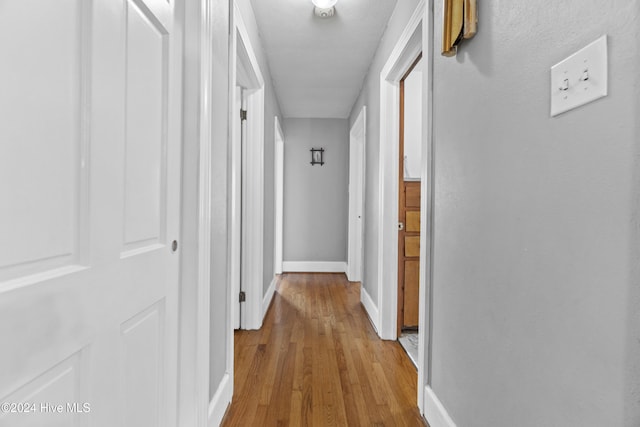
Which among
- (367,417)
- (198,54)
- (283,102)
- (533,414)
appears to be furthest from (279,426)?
(283,102)

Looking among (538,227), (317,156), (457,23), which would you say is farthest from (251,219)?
(317,156)

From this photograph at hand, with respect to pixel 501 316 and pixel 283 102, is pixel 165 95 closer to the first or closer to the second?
pixel 501 316

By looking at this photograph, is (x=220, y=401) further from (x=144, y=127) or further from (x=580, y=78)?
(x=580, y=78)

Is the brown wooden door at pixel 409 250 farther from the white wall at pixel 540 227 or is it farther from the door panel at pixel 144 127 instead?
the door panel at pixel 144 127

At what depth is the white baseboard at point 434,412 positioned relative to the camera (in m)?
1.47

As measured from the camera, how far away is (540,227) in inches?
36.6

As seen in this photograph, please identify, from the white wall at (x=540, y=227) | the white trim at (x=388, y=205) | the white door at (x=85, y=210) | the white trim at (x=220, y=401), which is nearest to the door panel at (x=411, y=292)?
the white trim at (x=388, y=205)

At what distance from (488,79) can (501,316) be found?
2.51 feet

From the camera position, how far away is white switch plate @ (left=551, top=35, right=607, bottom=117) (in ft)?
2.42

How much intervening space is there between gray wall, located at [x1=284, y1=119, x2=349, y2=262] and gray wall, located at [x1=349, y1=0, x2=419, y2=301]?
1.60 metres

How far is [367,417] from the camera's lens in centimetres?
171

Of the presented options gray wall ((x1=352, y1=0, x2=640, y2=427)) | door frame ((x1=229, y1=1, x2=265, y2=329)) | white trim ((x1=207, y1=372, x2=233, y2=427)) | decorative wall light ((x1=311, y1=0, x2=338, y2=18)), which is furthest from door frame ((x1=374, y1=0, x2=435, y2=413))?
white trim ((x1=207, y1=372, x2=233, y2=427))

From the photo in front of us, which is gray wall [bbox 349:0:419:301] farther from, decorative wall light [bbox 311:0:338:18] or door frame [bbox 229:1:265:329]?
door frame [bbox 229:1:265:329]

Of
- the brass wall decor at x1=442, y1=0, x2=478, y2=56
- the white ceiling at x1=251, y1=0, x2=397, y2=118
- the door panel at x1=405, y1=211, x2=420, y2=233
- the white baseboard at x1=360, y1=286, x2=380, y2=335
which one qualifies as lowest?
the white baseboard at x1=360, y1=286, x2=380, y2=335
